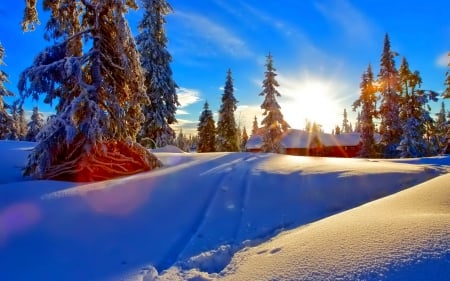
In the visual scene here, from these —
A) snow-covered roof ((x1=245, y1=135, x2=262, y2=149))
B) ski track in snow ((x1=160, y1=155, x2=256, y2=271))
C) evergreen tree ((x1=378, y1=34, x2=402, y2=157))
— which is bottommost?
ski track in snow ((x1=160, y1=155, x2=256, y2=271))

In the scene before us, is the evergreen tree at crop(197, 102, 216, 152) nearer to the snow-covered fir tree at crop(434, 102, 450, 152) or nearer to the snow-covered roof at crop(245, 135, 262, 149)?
the snow-covered roof at crop(245, 135, 262, 149)

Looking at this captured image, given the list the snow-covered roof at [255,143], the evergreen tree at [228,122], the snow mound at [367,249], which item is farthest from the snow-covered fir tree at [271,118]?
the snow mound at [367,249]

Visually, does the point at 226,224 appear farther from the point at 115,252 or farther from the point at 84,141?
the point at 84,141

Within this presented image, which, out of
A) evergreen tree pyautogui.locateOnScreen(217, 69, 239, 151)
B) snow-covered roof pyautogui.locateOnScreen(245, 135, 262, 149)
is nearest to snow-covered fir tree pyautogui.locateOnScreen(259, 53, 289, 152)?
evergreen tree pyautogui.locateOnScreen(217, 69, 239, 151)

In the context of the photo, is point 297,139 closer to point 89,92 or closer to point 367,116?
point 367,116

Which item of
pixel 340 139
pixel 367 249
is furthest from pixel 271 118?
pixel 367 249

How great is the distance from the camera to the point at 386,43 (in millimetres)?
28641

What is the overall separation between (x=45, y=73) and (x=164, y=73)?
48.8 ft

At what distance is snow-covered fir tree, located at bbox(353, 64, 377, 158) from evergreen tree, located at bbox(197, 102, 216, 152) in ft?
51.6

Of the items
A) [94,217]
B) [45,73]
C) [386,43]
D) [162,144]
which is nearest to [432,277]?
[94,217]

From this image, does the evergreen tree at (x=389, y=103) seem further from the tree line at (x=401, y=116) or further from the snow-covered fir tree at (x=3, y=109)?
the snow-covered fir tree at (x=3, y=109)

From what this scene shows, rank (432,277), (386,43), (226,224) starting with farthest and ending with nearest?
(386,43), (226,224), (432,277)

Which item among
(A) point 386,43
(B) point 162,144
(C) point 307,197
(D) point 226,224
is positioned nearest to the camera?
(D) point 226,224

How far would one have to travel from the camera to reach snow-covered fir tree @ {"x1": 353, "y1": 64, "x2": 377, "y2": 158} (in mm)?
30594
